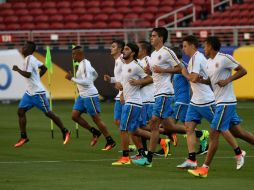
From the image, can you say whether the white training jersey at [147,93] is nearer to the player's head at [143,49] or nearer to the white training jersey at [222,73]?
the player's head at [143,49]

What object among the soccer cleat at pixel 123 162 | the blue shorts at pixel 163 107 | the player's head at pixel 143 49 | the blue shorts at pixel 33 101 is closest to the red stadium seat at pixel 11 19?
the blue shorts at pixel 33 101

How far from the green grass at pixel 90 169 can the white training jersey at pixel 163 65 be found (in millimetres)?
1192

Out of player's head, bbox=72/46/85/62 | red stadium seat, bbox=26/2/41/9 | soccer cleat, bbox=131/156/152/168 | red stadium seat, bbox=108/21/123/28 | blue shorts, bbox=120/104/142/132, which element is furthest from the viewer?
red stadium seat, bbox=26/2/41/9

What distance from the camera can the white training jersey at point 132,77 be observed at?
16.6 metres

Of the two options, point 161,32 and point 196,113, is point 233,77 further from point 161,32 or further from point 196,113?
point 161,32

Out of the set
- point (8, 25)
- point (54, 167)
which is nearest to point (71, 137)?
point (54, 167)

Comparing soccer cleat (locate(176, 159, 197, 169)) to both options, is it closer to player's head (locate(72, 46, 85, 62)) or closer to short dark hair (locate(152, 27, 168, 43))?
short dark hair (locate(152, 27, 168, 43))

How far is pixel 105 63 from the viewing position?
3341cm

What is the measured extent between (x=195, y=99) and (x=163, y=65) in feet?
3.53

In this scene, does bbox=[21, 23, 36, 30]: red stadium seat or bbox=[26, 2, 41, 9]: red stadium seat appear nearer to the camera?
bbox=[21, 23, 36, 30]: red stadium seat

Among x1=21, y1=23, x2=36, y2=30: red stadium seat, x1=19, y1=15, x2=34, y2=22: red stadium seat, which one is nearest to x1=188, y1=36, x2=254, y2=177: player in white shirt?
x1=21, y1=23, x2=36, y2=30: red stadium seat

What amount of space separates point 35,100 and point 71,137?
6.05 ft

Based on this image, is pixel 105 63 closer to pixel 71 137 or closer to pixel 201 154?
pixel 71 137

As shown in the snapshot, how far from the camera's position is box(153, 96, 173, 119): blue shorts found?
16766 mm
